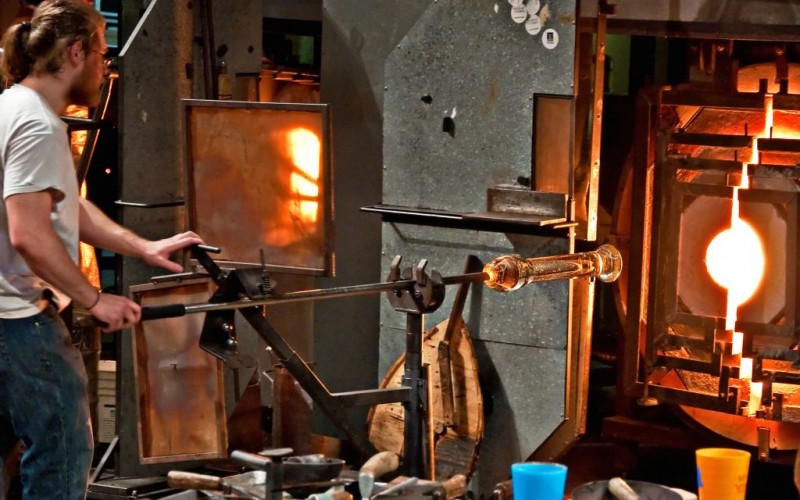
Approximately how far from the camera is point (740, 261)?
484 centimetres

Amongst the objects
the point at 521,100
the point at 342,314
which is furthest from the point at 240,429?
the point at 521,100

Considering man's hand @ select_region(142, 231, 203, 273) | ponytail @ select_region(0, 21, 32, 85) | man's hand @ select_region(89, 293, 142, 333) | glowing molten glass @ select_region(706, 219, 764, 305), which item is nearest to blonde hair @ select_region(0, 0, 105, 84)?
ponytail @ select_region(0, 21, 32, 85)

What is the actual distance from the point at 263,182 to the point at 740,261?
177 centimetres

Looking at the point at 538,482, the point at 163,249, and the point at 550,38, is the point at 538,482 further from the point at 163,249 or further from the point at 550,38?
the point at 550,38

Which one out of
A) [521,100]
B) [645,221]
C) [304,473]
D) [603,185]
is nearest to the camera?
[304,473]

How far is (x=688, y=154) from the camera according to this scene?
16.3 feet

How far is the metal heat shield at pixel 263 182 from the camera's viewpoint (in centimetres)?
473

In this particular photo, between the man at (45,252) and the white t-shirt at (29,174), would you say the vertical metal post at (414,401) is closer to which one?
the man at (45,252)

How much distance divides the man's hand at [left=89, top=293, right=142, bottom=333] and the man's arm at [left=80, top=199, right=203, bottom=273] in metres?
0.38

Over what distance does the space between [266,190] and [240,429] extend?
0.99 m

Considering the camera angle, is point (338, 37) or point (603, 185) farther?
point (603, 185)

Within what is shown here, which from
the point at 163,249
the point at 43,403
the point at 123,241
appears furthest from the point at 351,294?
the point at 43,403

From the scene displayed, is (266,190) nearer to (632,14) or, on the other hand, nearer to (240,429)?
(240,429)

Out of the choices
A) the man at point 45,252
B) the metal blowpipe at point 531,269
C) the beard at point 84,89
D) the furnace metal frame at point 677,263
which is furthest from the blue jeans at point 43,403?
the furnace metal frame at point 677,263
